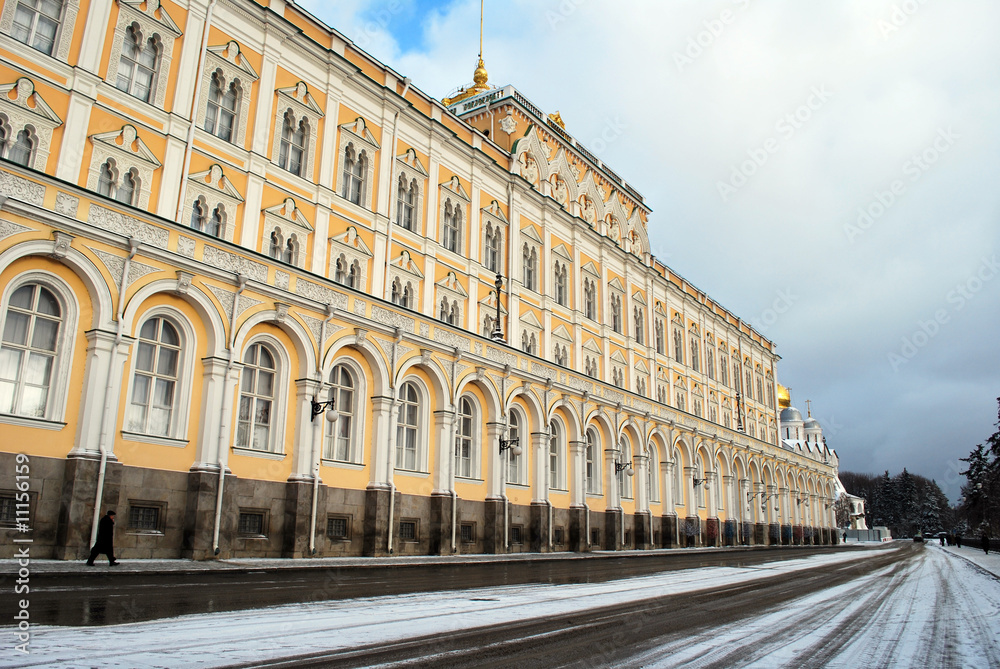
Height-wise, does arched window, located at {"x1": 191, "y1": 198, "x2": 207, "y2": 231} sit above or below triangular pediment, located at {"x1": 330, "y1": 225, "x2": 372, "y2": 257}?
below

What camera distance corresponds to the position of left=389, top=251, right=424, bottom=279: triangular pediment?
91.2 feet

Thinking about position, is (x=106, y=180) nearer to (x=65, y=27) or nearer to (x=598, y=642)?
(x=65, y=27)

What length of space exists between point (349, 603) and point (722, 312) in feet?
180

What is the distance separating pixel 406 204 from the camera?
29.2 m

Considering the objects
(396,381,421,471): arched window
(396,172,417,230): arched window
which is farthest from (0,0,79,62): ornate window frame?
(396,381,421,471): arched window

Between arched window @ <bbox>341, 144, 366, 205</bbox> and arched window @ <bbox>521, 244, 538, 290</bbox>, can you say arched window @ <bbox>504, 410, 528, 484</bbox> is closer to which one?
arched window @ <bbox>521, 244, 538, 290</bbox>

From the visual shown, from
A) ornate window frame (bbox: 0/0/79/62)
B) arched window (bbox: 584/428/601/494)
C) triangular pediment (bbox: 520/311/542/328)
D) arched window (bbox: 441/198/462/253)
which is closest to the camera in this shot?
ornate window frame (bbox: 0/0/79/62)

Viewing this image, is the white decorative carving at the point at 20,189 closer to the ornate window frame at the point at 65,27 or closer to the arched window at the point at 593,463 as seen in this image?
the ornate window frame at the point at 65,27

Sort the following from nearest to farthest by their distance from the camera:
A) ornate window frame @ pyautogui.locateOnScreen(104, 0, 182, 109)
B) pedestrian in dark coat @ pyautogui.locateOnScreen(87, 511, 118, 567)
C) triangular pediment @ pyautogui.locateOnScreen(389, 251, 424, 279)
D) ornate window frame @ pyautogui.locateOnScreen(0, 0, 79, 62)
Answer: pedestrian in dark coat @ pyautogui.locateOnScreen(87, 511, 118, 567) < ornate window frame @ pyautogui.locateOnScreen(0, 0, 79, 62) < ornate window frame @ pyautogui.locateOnScreen(104, 0, 182, 109) < triangular pediment @ pyautogui.locateOnScreen(389, 251, 424, 279)

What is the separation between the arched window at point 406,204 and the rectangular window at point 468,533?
39.3 ft

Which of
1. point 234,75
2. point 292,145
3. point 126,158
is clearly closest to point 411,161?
point 292,145

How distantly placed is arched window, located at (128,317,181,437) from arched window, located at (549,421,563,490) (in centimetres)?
1789

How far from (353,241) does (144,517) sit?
41.3ft

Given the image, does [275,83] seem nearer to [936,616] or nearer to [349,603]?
[349,603]
